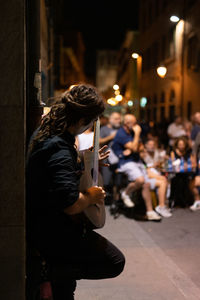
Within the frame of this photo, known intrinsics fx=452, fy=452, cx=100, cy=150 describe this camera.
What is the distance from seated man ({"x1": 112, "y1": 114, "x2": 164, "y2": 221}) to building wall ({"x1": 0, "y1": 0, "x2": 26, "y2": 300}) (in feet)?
18.4

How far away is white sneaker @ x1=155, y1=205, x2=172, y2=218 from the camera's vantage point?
885 centimetres

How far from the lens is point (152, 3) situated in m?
34.7

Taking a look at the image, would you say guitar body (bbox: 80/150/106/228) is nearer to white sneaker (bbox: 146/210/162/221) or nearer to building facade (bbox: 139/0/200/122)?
white sneaker (bbox: 146/210/162/221)

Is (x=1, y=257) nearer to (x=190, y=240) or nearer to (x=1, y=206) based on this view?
(x=1, y=206)

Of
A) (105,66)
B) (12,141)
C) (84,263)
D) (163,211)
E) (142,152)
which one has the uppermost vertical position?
(105,66)

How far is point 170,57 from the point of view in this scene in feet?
92.4

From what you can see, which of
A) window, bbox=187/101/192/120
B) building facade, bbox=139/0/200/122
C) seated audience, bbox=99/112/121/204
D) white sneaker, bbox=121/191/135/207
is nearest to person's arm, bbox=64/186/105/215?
white sneaker, bbox=121/191/135/207

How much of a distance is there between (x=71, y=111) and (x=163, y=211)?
640 cm

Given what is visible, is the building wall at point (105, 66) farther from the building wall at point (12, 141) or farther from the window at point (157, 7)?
the building wall at point (12, 141)

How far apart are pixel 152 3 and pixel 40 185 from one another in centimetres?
3417

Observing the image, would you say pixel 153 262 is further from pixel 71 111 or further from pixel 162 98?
pixel 162 98

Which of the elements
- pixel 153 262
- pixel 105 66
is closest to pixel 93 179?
pixel 153 262

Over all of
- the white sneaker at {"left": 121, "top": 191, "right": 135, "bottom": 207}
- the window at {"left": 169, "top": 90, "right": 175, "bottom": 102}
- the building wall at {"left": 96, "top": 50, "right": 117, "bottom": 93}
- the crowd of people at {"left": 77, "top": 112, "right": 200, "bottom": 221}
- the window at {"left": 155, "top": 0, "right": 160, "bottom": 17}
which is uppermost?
the building wall at {"left": 96, "top": 50, "right": 117, "bottom": 93}

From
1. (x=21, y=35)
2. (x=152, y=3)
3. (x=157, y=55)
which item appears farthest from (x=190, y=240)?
(x=152, y=3)
